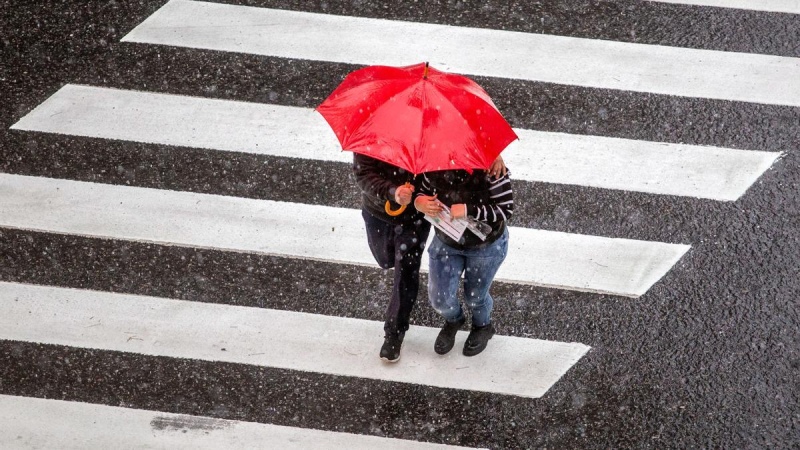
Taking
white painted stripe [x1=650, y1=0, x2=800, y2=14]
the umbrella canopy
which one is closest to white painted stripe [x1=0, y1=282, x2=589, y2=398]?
the umbrella canopy

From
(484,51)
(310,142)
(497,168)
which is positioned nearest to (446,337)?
(497,168)

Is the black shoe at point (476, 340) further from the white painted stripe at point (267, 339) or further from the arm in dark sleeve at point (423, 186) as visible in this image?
the arm in dark sleeve at point (423, 186)

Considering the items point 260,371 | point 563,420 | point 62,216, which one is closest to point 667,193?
point 563,420

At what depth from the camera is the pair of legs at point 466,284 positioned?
4449 millimetres

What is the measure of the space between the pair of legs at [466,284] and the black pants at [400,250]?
3.4 inches

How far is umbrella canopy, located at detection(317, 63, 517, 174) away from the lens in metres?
3.82

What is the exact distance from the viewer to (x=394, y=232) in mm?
4441

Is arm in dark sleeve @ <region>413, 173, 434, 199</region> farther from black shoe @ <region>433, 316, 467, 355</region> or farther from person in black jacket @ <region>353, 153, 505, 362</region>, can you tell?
black shoe @ <region>433, 316, 467, 355</region>

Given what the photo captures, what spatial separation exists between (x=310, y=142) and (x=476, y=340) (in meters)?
1.90

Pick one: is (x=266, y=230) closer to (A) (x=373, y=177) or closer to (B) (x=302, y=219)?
(B) (x=302, y=219)

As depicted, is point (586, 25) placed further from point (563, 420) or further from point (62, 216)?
point (62, 216)

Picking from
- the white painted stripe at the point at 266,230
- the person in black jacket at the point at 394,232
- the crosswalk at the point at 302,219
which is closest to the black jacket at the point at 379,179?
the person in black jacket at the point at 394,232

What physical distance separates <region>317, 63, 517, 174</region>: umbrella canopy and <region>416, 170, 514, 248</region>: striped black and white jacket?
23 cm

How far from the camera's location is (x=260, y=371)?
504 centimetres
